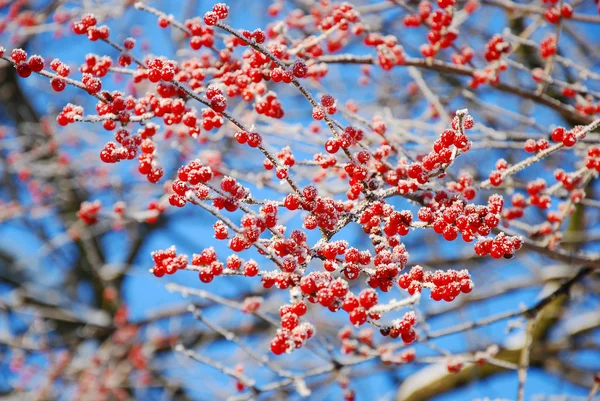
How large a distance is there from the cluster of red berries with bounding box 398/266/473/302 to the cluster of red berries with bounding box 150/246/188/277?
71 centimetres

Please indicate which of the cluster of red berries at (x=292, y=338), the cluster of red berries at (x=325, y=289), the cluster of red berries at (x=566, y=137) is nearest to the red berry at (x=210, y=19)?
the cluster of red berries at (x=325, y=289)

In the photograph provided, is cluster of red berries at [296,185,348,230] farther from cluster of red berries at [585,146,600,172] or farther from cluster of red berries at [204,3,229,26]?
cluster of red berries at [585,146,600,172]

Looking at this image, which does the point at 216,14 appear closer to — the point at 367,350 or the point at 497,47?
the point at 497,47

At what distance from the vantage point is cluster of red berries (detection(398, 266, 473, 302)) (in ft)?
5.80

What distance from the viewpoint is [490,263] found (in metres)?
6.62

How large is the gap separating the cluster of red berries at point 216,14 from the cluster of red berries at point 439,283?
1077 millimetres

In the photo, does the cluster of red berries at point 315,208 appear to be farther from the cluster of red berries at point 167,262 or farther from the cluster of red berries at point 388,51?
the cluster of red berries at point 388,51

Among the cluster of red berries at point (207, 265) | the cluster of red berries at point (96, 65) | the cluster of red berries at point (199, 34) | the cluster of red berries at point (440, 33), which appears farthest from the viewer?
the cluster of red berries at point (440, 33)

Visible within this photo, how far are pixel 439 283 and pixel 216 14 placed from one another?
1.19 meters

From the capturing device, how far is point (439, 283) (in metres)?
1.80

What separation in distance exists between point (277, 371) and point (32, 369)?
5.14 metres

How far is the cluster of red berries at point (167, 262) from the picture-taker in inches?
75.0

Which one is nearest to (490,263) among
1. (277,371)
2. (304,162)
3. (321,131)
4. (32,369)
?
(321,131)

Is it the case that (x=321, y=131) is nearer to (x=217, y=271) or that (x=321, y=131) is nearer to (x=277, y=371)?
(x=277, y=371)
